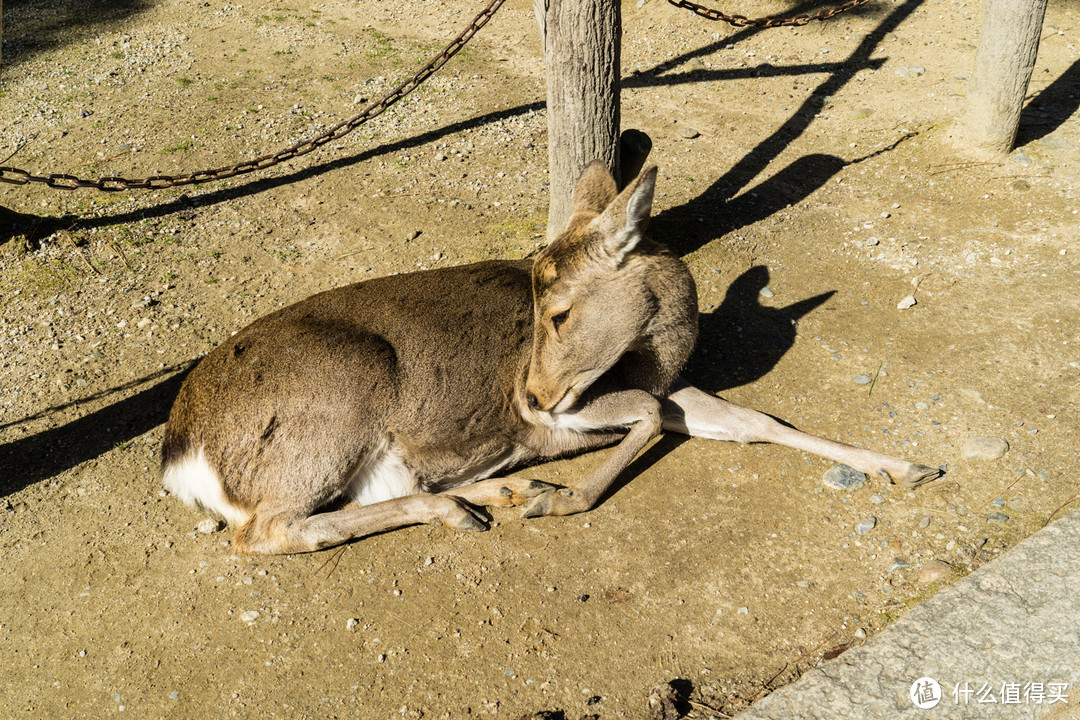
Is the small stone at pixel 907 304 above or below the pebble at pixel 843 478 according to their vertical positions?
above

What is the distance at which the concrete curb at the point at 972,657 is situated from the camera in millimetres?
2766

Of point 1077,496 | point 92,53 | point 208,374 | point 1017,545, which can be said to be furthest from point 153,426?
point 92,53

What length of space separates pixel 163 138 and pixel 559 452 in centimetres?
500

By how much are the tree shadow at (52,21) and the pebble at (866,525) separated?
30.0 feet

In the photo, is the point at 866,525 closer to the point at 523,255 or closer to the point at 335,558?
the point at 335,558

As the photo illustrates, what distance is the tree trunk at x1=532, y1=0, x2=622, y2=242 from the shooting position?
4.71m

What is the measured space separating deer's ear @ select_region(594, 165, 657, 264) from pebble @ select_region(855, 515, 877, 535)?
1.60 meters

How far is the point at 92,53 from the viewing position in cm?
868

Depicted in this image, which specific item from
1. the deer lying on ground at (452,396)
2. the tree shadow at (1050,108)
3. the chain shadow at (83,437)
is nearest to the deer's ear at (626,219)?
the deer lying on ground at (452,396)

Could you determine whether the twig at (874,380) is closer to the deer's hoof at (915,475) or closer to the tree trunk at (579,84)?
the deer's hoof at (915,475)

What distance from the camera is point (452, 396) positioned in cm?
381

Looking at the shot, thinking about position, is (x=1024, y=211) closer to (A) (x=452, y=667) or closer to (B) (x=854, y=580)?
(B) (x=854, y=580)

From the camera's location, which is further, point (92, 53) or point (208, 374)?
point (92, 53)

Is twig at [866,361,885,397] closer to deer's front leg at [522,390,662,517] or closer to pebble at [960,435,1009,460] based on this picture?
pebble at [960,435,1009,460]
